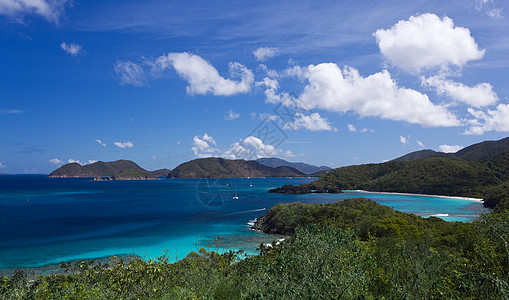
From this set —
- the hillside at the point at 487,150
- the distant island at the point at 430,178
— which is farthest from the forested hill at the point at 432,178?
the hillside at the point at 487,150

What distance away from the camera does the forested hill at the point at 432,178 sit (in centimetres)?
9844

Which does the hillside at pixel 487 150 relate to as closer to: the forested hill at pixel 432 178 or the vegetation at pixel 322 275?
the forested hill at pixel 432 178

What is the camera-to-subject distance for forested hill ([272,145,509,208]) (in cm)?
9844

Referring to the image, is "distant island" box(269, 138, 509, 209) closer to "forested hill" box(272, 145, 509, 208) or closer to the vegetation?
"forested hill" box(272, 145, 509, 208)

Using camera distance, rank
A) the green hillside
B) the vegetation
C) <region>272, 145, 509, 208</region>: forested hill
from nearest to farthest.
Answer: the vegetation < <region>272, 145, 509, 208</region>: forested hill < the green hillside

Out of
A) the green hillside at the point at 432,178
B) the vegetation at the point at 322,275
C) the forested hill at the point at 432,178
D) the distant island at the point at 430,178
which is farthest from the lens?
the green hillside at the point at 432,178

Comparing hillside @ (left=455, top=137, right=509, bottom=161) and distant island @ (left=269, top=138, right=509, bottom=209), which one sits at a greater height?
hillside @ (left=455, top=137, right=509, bottom=161)

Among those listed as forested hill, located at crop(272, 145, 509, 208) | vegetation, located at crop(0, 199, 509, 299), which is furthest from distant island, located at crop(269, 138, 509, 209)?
vegetation, located at crop(0, 199, 509, 299)

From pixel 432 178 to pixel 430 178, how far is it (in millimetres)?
792

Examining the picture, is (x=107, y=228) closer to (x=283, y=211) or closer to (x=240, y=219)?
(x=240, y=219)

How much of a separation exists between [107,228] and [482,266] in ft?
163

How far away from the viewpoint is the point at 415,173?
12825cm

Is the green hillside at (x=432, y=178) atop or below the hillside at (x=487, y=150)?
below

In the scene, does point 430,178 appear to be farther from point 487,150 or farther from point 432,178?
point 487,150
